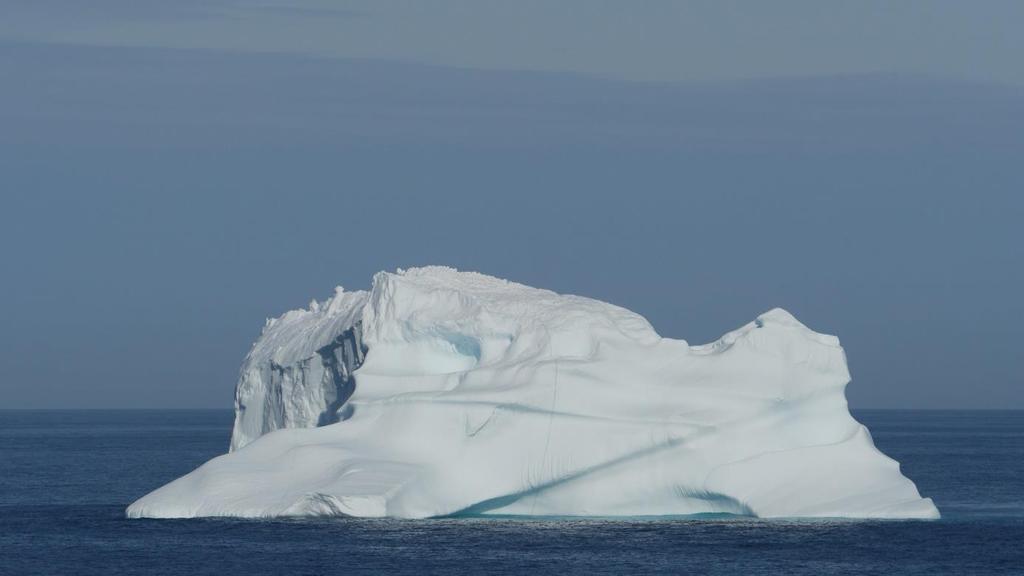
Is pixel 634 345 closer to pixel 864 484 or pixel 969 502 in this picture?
pixel 864 484

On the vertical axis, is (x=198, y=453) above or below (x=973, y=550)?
above

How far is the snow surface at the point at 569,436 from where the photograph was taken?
42125 mm

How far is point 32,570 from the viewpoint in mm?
37281

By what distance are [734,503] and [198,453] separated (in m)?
50.5

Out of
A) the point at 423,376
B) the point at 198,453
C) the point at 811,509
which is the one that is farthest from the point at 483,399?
the point at 198,453

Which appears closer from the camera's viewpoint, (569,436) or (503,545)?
(503,545)

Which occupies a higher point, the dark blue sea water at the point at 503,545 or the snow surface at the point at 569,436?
the snow surface at the point at 569,436

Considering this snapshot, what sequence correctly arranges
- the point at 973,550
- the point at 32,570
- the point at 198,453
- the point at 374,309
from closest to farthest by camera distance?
1. the point at 32,570
2. the point at 973,550
3. the point at 374,309
4. the point at 198,453

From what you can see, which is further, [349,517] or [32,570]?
[349,517]

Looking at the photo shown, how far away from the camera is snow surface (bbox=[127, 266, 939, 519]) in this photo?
42125mm

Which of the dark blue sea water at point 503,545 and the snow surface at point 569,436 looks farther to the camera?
the snow surface at point 569,436

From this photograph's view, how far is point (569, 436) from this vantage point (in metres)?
42.6

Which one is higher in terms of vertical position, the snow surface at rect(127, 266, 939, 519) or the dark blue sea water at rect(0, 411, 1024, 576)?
the snow surface at rect(127, 266, 939, 519)

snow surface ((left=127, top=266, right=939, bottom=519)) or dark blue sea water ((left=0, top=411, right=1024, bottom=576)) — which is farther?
snow surface ((left=127, top=266, right=939, bottom=519))
